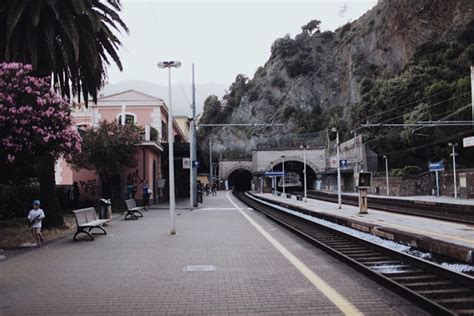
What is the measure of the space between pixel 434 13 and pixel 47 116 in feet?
36.8

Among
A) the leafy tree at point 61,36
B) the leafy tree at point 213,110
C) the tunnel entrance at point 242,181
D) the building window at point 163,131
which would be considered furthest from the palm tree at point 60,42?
the leafy tree at point 213,110

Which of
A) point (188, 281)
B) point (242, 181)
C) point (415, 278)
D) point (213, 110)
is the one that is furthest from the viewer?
point (213, 110)

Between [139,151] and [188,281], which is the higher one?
[139,151]

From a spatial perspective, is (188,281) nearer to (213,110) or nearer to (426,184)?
(426,184)

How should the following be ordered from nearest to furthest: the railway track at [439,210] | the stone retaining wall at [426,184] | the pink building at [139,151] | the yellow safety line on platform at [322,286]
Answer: the yellow safety line on platform at [322,286] → the railway track at [439,210] → the pink building at [139,151] → the stone retaining wall at [426,184]

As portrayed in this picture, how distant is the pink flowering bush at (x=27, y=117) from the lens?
13453 mm

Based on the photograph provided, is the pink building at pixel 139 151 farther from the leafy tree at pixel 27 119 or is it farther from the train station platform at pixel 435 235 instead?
the leafy tree at pixel 27 119

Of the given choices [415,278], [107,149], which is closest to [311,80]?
[107,149]

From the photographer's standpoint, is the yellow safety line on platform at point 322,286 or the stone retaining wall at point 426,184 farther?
the stone retaining wall at point 426,184

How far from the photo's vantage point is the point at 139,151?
3234 cm

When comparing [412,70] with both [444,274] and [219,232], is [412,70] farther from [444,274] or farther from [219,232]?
[444,274]

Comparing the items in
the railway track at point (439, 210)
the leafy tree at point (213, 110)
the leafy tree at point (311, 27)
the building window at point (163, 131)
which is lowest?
the railway track at point (439, 210)

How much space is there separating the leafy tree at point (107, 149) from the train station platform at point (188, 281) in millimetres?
14345

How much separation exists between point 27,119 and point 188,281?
25.7ft
